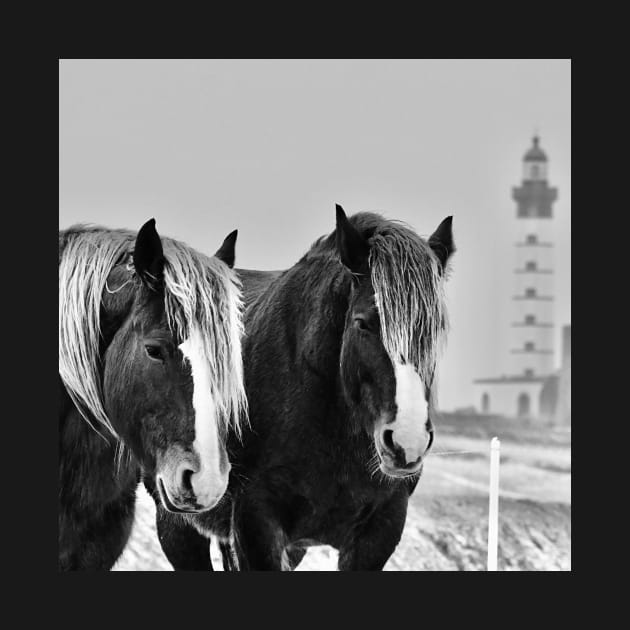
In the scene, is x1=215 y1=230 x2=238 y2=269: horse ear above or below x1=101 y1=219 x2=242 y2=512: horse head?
above

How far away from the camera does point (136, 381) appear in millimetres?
3969

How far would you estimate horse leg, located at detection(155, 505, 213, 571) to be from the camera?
553 centimetres

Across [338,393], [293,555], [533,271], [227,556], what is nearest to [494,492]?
[293,555]

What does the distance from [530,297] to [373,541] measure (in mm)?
6134

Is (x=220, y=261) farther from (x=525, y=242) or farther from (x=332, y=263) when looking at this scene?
(x=525, y=242)

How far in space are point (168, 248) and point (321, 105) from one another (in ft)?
9.72

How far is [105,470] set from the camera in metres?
4.12

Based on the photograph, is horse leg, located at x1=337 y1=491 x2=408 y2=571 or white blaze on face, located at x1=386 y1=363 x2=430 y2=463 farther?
horse leg, located at x1=337 y1=491 x2=408 y2=571

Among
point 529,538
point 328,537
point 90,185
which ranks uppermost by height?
point 90,185

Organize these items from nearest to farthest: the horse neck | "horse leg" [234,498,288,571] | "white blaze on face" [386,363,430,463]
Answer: the horse neck < "white blaze on face" [386,363,430,463] < "horse leg" [234,498,288,571]

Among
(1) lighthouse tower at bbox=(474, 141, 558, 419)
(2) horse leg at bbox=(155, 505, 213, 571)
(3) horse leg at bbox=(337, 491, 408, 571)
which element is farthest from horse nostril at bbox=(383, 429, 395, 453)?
(1) lighthouse tower at bbox=(474, 141, 558, 419)

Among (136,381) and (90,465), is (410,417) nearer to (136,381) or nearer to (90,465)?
(136,381)

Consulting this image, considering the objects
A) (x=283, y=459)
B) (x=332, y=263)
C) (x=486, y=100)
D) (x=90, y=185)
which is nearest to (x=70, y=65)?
(x=90, y=185)

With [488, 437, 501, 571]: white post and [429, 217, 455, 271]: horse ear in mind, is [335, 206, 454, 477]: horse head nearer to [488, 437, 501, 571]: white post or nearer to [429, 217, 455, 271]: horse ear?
[429, 217, 455, 271]: horse ear
